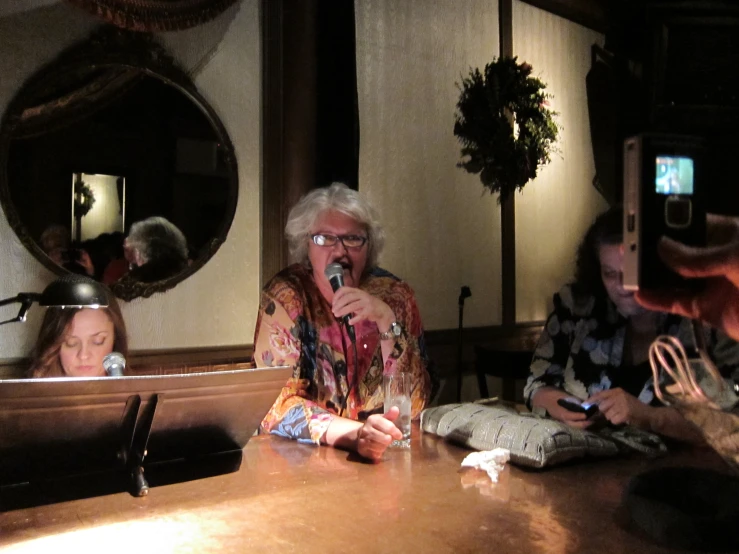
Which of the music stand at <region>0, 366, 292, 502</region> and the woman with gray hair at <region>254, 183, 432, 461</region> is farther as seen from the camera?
the woman with gray hair at <region>254, 183, 432, 461</region>

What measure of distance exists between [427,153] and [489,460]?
2515 mm

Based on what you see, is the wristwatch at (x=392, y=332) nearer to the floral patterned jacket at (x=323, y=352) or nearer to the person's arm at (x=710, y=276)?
the floral patterned jacket at (x=323, y=352)

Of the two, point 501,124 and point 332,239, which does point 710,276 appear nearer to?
point 332,239

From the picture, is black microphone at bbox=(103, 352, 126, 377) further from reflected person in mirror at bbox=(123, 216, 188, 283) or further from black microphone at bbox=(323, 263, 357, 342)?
reflected person in mirror at bbox=(123, 216, 188, 283)

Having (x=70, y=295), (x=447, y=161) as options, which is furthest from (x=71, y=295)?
(x=447, y=161)

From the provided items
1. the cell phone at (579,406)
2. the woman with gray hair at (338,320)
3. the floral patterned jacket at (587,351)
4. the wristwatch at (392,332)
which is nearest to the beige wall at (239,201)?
the woman with gray hair at (338,320)

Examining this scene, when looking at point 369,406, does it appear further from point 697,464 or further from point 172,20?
point 172,20

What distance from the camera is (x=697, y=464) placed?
60.0 inches

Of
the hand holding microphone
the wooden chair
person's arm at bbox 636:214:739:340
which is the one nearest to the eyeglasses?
the hand holding microphone

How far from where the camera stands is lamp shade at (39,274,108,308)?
1462 mm

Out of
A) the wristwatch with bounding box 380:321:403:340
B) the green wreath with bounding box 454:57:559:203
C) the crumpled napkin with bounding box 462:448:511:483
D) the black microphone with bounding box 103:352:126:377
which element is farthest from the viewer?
the green wreath with bounding box 454:57:559:203

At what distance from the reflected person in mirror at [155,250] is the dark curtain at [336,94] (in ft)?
2.20

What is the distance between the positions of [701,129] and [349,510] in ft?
12.8

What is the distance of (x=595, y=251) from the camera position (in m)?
2.33
